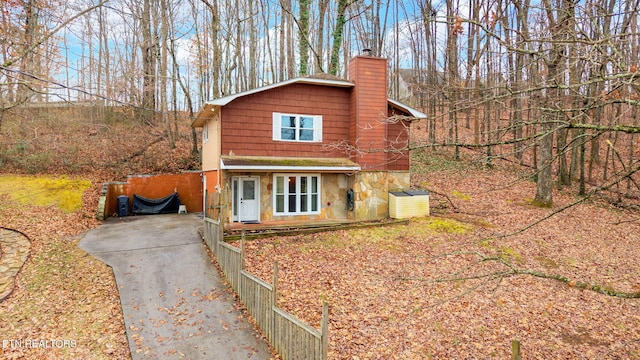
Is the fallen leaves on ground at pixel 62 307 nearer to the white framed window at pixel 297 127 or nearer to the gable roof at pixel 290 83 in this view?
the gable roof at pixel 290 83

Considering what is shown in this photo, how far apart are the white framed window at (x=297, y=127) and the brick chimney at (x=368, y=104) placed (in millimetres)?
1440

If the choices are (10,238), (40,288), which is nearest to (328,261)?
(40,288)

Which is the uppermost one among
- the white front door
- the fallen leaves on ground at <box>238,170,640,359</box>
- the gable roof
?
the gable roof

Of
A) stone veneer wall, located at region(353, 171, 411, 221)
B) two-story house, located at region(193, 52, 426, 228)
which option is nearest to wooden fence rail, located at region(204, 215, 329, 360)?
two-story house, located at region(193, 52, 426, 228)

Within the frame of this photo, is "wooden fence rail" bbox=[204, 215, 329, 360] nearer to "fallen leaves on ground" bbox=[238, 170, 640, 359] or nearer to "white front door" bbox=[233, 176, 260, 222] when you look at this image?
"fallen leaves on ground" bbox=[238, 170, 640, 359]

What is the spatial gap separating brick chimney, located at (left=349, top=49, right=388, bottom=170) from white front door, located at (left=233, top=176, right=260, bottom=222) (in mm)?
4116

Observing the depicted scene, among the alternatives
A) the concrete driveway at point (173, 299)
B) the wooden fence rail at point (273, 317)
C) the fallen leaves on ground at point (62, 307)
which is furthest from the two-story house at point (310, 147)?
the fallen leaves on ground at point (62, 307)

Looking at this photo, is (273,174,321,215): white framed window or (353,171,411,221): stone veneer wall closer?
(273,174,321,215): white framed window

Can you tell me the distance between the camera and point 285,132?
13.2 metres

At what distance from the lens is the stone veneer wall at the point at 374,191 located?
1352 centimetres

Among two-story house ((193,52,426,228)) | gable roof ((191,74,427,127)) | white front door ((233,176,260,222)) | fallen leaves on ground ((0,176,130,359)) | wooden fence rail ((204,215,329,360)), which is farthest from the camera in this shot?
white front door ((233,176,260,222))

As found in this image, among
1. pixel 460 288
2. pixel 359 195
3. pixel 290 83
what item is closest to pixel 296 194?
pixel 359 195

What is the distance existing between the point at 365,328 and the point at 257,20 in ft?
86.5

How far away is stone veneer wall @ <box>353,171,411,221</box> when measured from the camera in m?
13.5
